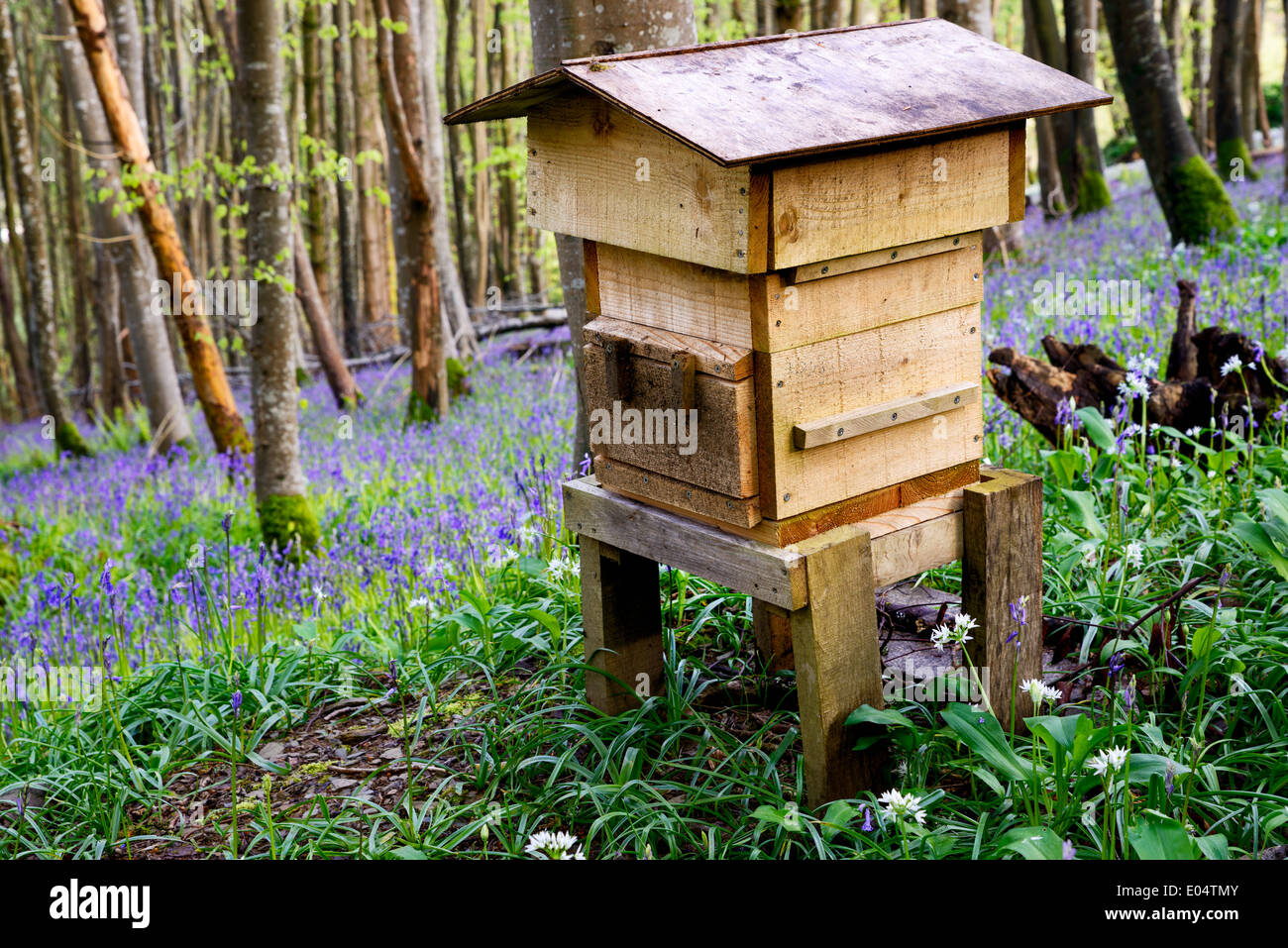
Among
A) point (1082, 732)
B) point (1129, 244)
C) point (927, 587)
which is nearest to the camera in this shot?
point (1082, 732)

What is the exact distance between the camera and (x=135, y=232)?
11.8 metres

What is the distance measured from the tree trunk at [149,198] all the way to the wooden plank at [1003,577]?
7296mm

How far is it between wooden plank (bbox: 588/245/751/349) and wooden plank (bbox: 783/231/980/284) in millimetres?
168

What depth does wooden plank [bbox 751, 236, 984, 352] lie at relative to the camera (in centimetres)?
295

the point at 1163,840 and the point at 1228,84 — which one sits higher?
the point at 1228,84

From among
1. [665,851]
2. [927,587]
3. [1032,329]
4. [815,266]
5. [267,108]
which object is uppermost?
[267,108]

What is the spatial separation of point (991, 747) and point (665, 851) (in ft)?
3.13

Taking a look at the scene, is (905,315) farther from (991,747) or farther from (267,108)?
(267,108)

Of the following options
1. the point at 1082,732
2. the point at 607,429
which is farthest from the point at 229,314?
the point at 1082,732

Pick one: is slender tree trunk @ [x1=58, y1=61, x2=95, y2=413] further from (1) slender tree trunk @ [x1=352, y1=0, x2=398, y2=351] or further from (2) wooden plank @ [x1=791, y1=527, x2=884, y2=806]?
(2) wooden plank @ [x1=791, y1=527, x2=884, y2=806]

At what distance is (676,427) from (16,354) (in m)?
19.0

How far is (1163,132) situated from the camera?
10.3 m

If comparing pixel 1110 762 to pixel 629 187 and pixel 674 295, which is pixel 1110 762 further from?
pixel 629 187

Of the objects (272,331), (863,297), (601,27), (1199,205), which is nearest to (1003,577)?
(863,297)
